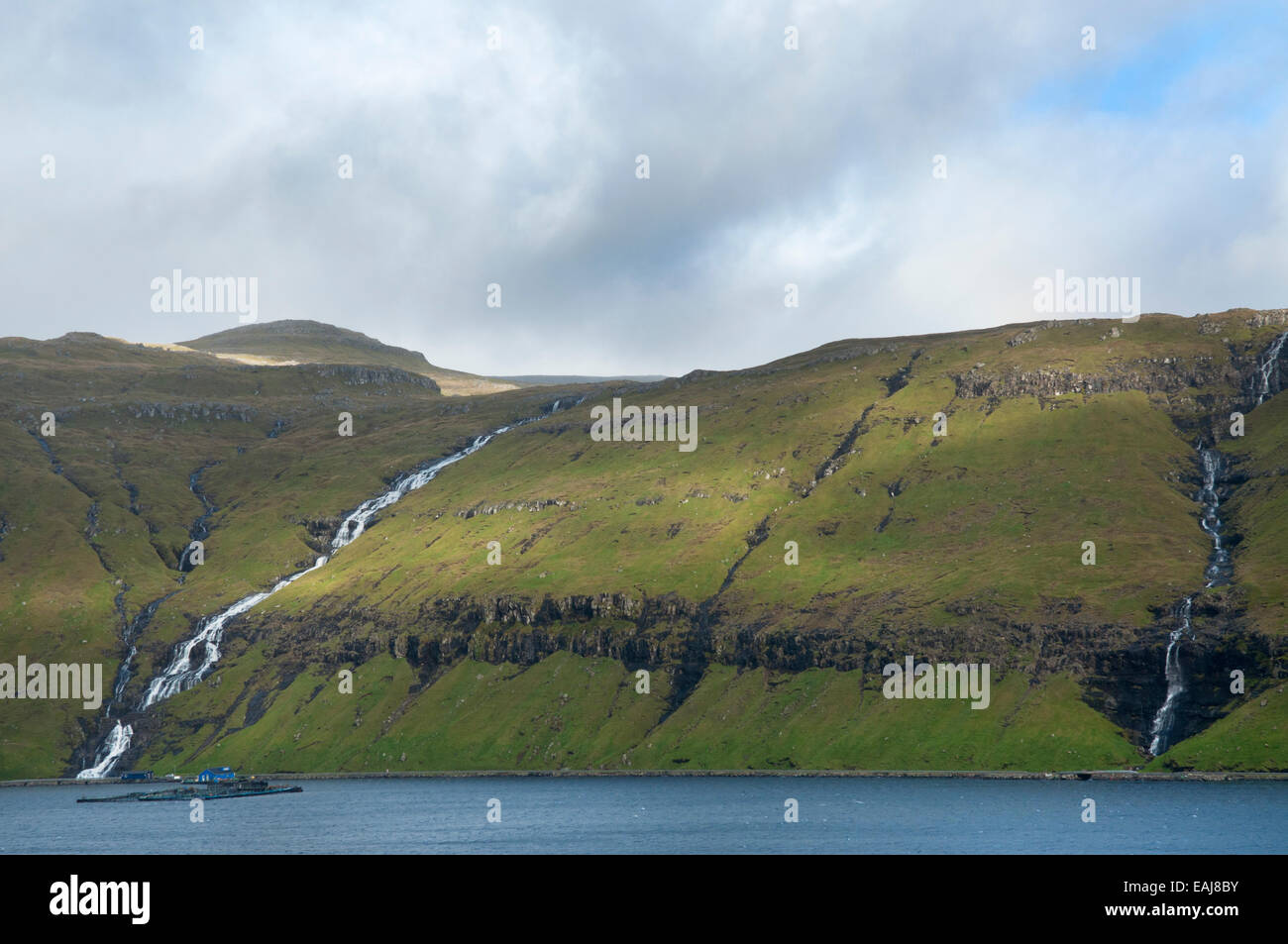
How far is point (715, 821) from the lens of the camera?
14575cm

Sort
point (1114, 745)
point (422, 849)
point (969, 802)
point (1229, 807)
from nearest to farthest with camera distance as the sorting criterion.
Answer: point (422, 849) < point (1229, 807) < point (969, 802) < point (1114, 745)

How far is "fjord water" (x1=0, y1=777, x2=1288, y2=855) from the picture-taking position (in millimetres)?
119500

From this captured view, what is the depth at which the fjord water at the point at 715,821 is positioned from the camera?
11950 cm

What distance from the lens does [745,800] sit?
6668 inches

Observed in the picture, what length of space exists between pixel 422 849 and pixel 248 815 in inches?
2560
